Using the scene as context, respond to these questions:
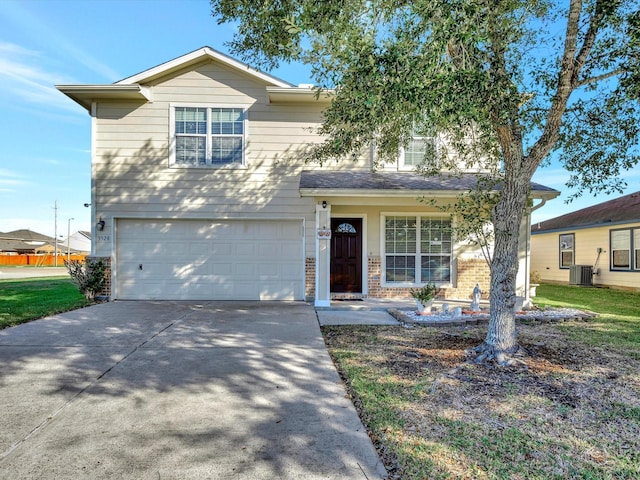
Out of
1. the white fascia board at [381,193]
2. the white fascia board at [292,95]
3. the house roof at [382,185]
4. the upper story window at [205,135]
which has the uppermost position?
the white fascia board at [292,95]

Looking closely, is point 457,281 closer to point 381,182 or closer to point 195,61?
point 381,182

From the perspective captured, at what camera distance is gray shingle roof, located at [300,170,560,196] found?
8.74m

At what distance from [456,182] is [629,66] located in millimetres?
4954

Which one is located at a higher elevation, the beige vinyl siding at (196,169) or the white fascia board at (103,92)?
the white fascia board at (103,92)

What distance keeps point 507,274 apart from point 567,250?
49.1 feet

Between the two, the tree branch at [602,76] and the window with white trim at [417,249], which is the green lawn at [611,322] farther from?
the tree branch at [602,76]

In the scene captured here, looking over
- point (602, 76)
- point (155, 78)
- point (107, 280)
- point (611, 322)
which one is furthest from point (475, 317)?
point (155, 78)

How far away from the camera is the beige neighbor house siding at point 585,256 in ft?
45.6

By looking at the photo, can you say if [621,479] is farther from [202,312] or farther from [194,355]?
[202,312]

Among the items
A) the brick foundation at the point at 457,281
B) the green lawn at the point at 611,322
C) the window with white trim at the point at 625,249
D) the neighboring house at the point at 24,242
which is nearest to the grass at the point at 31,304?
the brick foundation at the point at 457,281

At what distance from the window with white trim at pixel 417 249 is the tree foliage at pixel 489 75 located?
12.4 ft

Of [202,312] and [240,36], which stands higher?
[240,36]

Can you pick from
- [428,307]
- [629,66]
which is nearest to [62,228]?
[428,307]

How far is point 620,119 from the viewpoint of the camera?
5.50 m
